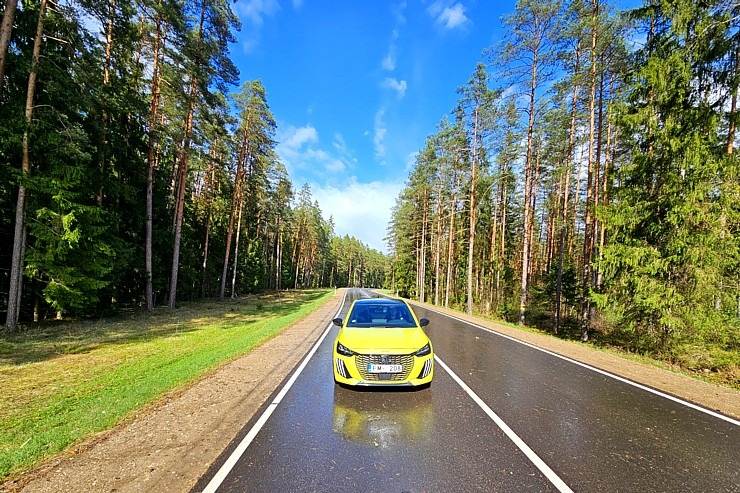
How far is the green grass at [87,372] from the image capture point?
14.3 feet

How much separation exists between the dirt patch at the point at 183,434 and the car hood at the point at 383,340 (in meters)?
1.79

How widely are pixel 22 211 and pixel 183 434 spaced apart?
12990 mm

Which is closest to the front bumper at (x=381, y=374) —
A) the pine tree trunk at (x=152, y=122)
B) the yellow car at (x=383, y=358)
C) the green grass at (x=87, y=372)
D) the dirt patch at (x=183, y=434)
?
the yellow car at (x=383, y=358)

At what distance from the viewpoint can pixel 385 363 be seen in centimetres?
541

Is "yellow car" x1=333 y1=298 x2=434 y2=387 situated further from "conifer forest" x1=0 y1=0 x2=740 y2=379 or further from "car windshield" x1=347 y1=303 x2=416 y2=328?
"conifer forest" x1=0 y1=0 x2=740 y2=379

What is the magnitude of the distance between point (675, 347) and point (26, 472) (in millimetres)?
15468

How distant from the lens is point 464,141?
2647 centimetres

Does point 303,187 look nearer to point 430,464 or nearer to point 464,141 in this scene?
point 464,141

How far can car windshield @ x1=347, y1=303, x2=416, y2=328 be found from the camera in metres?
6.77

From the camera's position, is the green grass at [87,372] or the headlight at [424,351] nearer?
the green grass at [87,372]

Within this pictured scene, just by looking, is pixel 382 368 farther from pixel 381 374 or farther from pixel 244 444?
pixel 244 444

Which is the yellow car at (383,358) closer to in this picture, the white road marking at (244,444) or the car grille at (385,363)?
the car grille at (385,363)

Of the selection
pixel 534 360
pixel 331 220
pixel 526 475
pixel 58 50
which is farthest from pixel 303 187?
pixel 526 475

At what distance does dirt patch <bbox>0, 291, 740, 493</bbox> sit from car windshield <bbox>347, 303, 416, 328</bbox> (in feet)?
6.62
